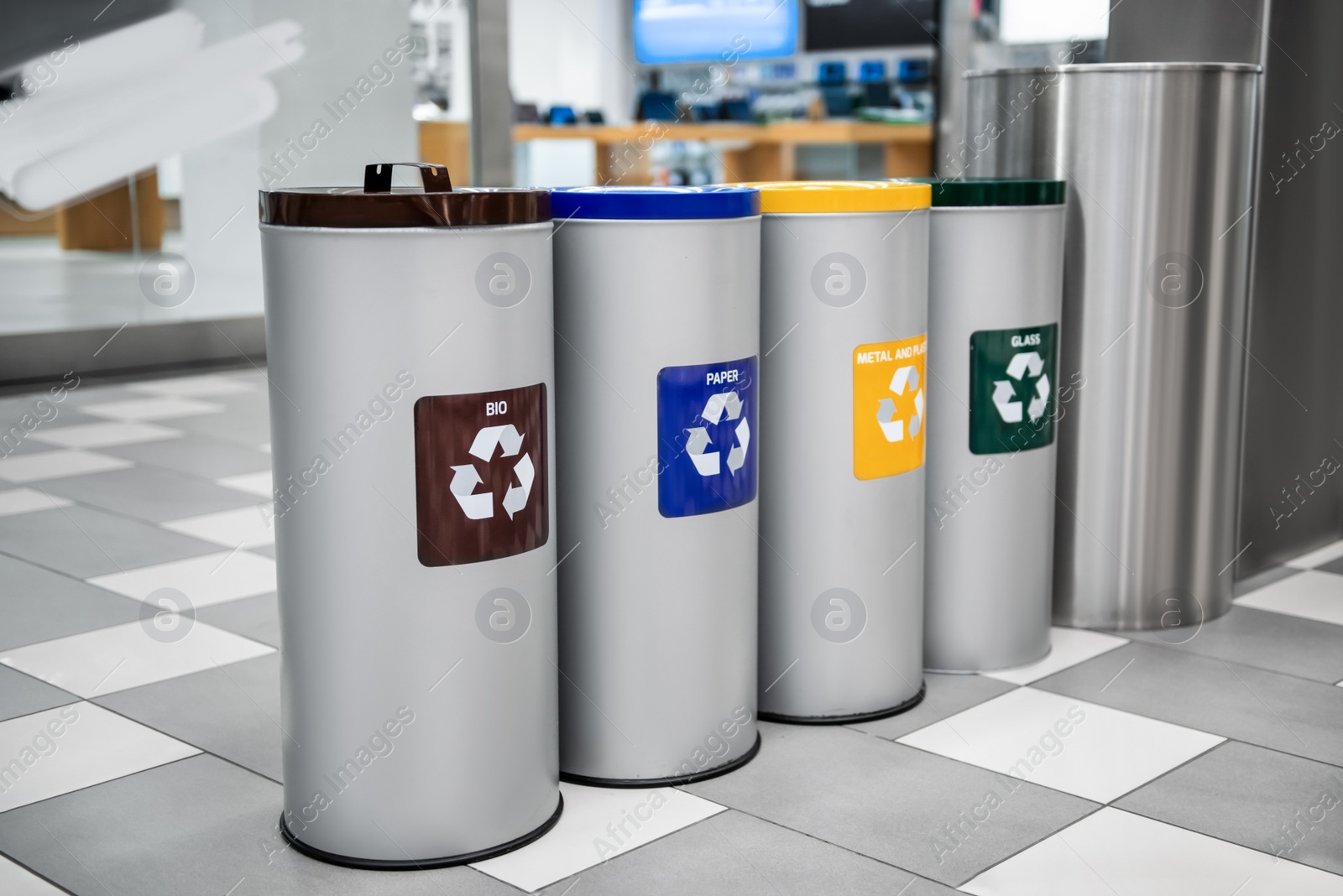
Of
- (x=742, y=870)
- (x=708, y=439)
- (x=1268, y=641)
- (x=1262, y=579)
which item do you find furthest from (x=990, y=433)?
(x=1262, y=579)

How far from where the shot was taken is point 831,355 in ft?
7.17

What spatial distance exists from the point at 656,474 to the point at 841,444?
1.29 feet

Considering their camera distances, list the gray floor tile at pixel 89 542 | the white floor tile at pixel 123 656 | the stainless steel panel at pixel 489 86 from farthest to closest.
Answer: the stainless steel panel at pixel 489 86 < the gray floor tile at pixel 89 542 < the white floor tile at pixel 123 656

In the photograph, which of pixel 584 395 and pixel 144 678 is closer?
pixel 584 395

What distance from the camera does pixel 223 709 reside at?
2.38 metres

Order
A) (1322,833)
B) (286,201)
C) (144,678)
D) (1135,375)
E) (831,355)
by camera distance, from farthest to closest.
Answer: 1. (1135,375)
2. (144,678)
3. (831,355)
4. (1322,833)
5. (286,201)

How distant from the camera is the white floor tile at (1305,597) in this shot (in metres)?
3.01

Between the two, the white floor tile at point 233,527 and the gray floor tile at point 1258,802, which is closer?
the gray floor tile at point 1258,802

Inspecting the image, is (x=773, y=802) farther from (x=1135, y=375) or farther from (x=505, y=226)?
(x=1135, y=375)

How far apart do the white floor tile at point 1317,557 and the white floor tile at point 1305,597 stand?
3.0 inches

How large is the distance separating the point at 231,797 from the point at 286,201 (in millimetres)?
918

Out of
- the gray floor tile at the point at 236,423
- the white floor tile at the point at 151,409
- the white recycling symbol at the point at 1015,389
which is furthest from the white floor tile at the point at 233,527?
the white recycling symbol at the point at 1015,389

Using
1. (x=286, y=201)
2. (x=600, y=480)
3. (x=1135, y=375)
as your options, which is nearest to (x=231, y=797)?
(x=600, y=480)

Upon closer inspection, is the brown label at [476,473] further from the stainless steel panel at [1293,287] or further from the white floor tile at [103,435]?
the white floor tile at [103,435]
